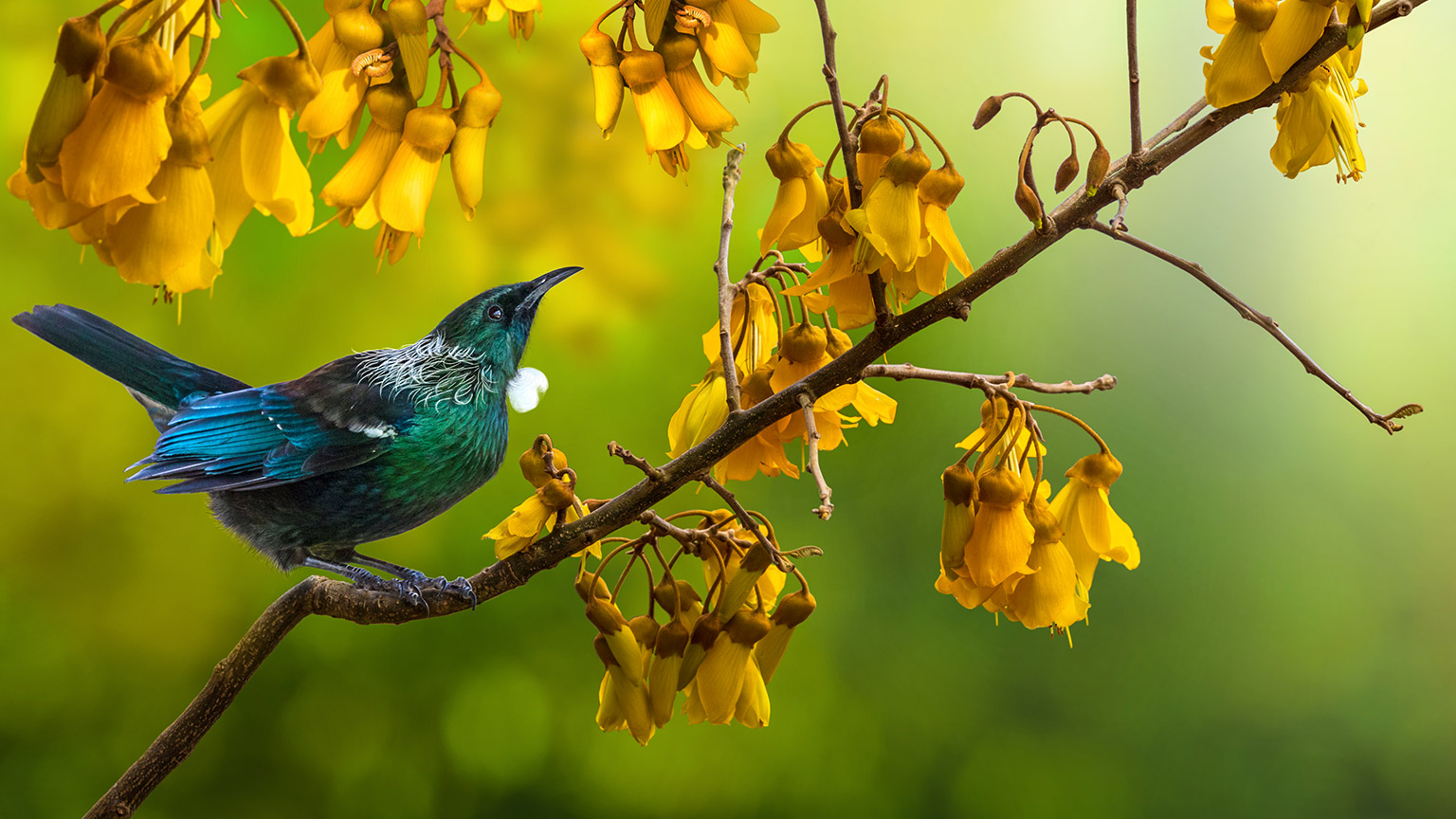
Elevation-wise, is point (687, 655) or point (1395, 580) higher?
point (1395, 580)

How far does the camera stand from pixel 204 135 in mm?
362

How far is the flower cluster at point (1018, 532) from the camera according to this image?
1.89 feet

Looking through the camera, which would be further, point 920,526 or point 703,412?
point 920,526

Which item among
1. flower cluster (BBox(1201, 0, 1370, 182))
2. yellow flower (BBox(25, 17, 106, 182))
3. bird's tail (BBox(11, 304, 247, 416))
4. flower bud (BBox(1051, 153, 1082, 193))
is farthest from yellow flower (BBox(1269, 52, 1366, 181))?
bird's tail (BBox(11, 304, 247, 416))

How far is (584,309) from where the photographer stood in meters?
1.22

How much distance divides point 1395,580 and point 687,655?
109cm

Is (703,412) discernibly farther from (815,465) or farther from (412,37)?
(412,37)

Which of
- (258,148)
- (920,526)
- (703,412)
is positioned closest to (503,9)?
(258,148)

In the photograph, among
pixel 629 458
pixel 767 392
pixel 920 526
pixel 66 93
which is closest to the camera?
pixel 66 93

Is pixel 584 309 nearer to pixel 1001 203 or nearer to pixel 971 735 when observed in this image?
pixel 1001 203

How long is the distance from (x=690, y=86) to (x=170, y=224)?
27 centimetres

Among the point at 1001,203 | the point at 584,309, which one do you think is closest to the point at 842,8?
the point at 1001,203

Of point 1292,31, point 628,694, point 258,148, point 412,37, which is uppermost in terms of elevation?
point 1292,31

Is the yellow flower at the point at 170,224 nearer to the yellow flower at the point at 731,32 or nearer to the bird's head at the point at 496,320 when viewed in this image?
the yellow flower at the point at 731,32
